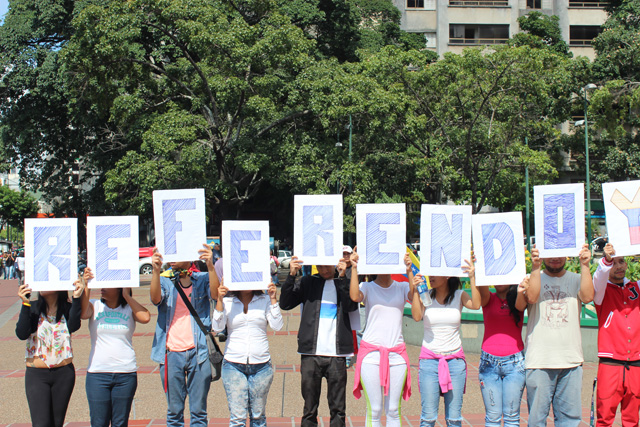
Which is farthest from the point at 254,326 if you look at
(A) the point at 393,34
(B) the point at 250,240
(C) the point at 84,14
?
(A) the point at 393,34

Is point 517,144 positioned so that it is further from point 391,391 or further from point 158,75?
point 391,391

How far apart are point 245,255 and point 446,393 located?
1.88 metres

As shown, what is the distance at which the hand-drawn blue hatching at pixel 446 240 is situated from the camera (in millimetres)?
5023

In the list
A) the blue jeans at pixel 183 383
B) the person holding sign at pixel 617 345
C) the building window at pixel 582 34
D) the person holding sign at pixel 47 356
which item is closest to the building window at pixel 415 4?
the building window at pixel 582 34

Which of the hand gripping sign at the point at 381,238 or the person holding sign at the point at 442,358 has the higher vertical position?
the hand gripping sign at the point at 381,238

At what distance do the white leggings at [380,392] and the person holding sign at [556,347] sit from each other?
970 mm

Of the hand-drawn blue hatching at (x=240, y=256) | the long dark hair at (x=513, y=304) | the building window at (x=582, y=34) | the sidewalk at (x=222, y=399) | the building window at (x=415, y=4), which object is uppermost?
the building window at (x=415, y=4)

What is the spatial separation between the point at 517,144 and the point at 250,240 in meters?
17.2

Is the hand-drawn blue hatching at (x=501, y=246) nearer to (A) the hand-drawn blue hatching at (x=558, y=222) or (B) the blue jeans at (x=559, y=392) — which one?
(A) the hand-drawn blue hatching at (x=558, y=222)

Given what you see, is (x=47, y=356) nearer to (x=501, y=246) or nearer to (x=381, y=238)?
(x=381, y=238)

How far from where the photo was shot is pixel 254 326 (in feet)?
16.4

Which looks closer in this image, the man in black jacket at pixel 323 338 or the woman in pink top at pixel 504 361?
the woman in pink top at pixel 504 361

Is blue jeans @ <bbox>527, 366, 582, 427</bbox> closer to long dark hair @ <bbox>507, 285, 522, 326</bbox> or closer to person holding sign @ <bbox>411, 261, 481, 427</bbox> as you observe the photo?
long dark hair @ <bbox>507, 285, 522, 326</bbox>

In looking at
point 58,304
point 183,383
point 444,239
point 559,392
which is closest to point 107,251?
point 58,304
